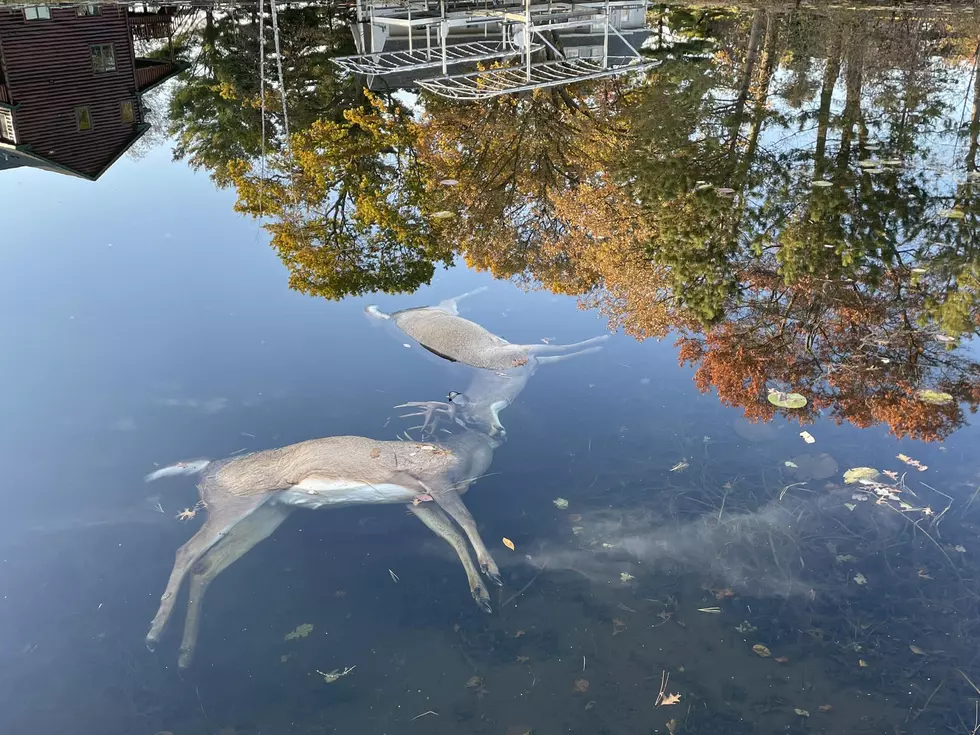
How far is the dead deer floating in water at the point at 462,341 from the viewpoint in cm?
694

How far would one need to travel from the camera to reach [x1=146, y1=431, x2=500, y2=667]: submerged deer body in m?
4.75

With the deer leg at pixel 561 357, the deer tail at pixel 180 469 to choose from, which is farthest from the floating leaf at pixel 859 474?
the deer tail at pixel 180 469

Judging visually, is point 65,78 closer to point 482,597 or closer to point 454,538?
point 454,538

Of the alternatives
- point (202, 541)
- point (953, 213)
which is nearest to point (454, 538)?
point (202, 541)

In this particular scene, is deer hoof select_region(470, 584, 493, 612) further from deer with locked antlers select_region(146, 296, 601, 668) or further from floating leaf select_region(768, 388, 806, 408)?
floating leaf select_region(768, 388, 806, 408)

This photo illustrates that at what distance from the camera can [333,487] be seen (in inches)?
207

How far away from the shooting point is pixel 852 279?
7.90 metres

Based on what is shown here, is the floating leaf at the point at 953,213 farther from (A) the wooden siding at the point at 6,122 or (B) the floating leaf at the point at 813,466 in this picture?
(A) the wooden siding at the point at 6,122

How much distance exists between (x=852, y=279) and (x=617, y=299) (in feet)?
7.86

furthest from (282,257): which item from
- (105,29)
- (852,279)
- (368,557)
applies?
(105,29)

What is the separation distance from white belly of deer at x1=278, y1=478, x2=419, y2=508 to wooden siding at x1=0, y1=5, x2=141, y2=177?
1131cm

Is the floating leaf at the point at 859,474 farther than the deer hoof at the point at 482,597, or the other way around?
the floating leaf at the point at 859,474

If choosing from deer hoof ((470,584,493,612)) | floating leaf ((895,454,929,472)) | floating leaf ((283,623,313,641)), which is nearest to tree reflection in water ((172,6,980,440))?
floating leaf ((895,454,929,472))

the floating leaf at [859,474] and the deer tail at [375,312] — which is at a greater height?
the deer tail at [375,312]
